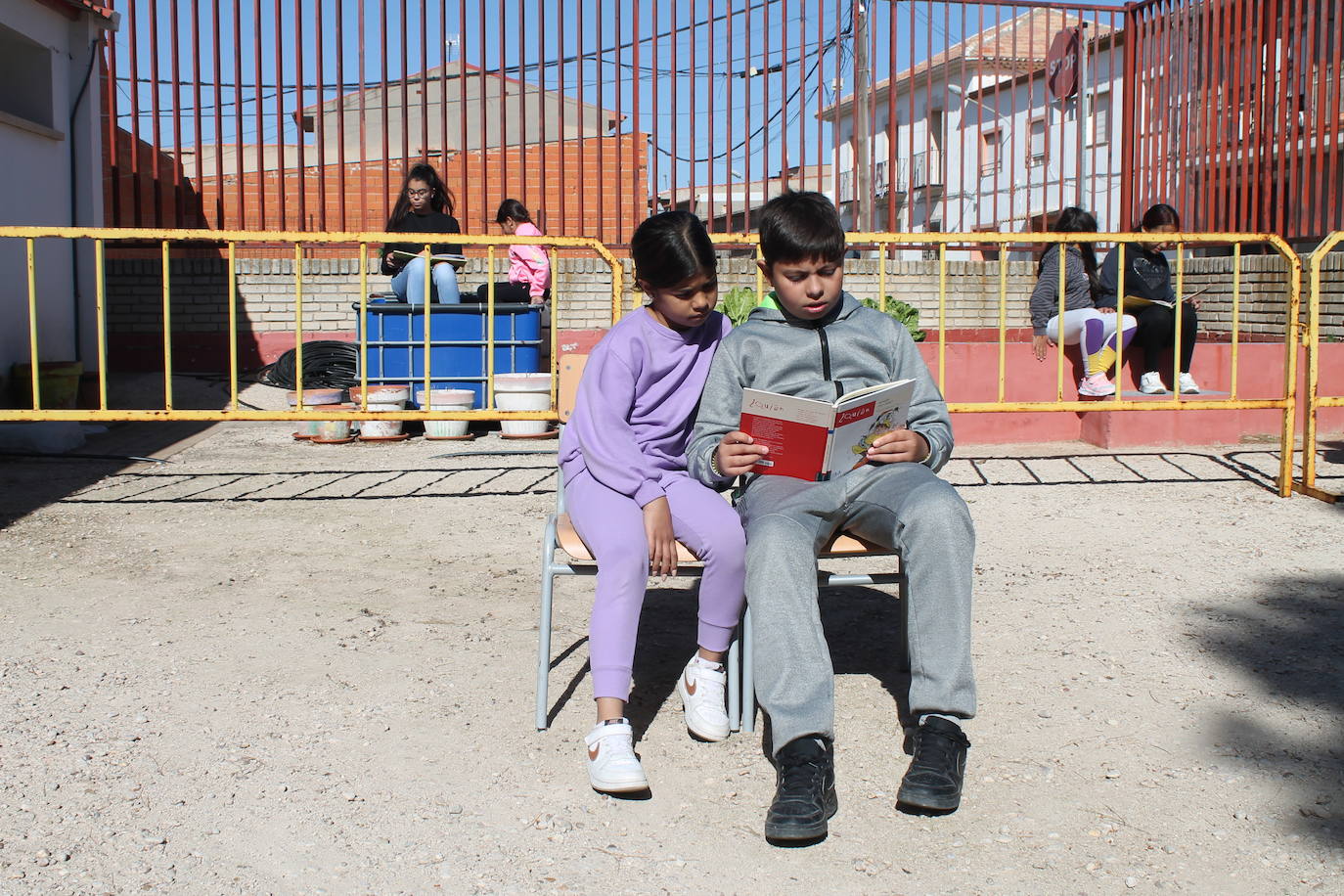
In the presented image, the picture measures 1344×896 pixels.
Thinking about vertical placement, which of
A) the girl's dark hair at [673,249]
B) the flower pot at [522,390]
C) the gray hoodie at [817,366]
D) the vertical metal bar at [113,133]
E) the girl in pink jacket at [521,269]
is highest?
the vertical metal bar at [113,133]

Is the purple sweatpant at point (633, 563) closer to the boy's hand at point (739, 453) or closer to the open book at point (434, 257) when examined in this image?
the boy's hand at point (739, 453)

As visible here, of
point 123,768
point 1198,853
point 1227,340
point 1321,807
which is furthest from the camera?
point 1227,340

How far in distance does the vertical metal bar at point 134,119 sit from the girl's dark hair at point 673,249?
826cm

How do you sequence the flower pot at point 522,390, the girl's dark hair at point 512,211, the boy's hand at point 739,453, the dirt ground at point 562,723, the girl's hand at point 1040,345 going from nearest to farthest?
the dirt ground at point 562,723 < the boy's hand at point 739,453 < the girl's hand at point 1040,345 < the flower pot at point 522,390 < the girl's dark hair at point 512,211

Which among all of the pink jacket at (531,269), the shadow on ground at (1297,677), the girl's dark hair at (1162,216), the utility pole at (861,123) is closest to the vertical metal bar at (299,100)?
the pink jacket at (531,269)

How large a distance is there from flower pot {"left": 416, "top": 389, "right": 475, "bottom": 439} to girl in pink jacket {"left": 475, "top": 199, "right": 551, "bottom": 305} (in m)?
1.01

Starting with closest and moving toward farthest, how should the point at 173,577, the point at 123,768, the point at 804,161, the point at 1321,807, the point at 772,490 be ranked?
1. the point at 1321,807
2. the point at 123,768
3. the point at 772,490
4. the point at 173,577
5. the point at 804,161

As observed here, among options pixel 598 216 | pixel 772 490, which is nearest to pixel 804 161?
pixel 598 216

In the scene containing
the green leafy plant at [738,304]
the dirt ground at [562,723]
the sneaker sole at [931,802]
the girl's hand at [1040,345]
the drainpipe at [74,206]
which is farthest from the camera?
the green leafy plant at [738,304]

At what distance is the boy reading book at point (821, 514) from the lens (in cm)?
256

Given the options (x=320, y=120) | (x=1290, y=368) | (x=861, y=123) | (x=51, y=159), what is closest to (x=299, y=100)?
(x=320, y=120)

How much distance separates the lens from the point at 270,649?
3.65 m

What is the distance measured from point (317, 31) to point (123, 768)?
8.60 m

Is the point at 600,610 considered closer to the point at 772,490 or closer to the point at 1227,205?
the point at 772,490
